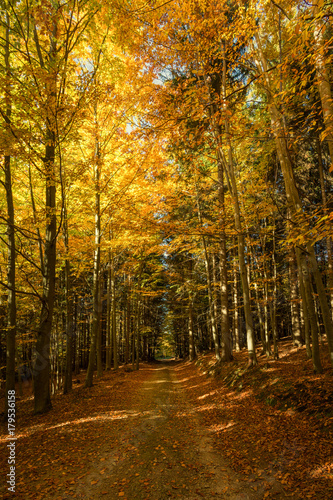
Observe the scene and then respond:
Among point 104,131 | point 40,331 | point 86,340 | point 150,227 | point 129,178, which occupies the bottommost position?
point 86,340

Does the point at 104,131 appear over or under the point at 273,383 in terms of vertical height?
over

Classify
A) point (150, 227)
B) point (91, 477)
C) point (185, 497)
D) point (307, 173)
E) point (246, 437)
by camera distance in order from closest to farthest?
point (185, 497) < point (91, 477) < point (246, 437) < point (150, 227) < point (307, 173)

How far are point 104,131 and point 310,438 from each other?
12.8 metres

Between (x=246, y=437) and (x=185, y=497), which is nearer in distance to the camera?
(x=185, y=497)

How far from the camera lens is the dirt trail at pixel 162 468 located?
3791 mm

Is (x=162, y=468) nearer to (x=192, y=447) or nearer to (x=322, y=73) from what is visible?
(x=192, y=447)

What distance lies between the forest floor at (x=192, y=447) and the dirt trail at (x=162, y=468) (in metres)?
0.02

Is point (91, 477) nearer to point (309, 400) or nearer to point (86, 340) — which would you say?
point (309, 400)

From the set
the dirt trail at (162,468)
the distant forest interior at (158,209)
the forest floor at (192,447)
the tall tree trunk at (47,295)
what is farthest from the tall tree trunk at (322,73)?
the tall tree trunk at (47,295)

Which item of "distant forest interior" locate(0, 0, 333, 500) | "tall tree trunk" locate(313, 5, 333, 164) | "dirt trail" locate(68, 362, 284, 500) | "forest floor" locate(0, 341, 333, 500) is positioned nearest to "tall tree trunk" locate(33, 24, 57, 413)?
"distant forest interior" locate(0, 0, 333, 500)

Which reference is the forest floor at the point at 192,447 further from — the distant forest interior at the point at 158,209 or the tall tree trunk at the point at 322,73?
the tall tree trunk at the point at 322,73

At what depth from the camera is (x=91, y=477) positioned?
4254 mm

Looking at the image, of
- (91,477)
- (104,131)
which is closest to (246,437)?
(91,477)

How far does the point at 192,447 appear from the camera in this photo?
17.2 ft
